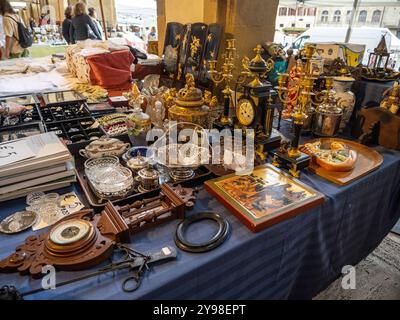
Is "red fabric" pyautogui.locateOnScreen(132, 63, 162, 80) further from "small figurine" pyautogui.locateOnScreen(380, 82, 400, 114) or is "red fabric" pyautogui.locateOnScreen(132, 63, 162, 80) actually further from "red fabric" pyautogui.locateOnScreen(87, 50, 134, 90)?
"small figurine" pyautogui.locateOnScreen(380, 82, 400, 114)

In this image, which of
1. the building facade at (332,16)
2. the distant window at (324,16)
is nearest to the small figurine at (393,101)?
the building facade at (332,16)

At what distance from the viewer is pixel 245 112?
4.01 feet

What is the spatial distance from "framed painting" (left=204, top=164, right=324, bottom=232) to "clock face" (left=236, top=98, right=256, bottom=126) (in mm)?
259

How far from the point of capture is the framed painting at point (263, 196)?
82 centimetres

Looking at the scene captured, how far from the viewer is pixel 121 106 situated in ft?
6.01

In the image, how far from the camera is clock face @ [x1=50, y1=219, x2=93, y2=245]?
2.20 feet

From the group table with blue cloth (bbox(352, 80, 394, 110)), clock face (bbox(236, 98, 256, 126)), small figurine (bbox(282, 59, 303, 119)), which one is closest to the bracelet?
clock face (bbox(236, 98, 256, 126))

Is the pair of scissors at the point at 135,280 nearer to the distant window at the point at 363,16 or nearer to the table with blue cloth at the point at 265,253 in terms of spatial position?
the table with blue cloth at the point at 265,253

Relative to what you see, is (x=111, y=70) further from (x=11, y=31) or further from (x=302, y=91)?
(x=11, y=31)

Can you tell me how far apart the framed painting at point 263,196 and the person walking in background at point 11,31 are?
3.83 meters

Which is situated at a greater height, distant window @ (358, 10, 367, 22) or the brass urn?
distant window @ (358, 10, 367, 22)
